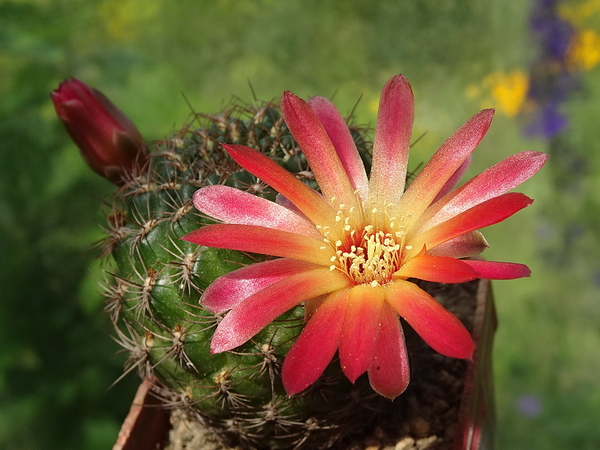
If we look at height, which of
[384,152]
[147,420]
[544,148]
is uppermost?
[544,148]

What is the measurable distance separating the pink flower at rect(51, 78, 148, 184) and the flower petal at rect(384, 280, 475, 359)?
454 millimetres

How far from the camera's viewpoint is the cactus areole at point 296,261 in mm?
597

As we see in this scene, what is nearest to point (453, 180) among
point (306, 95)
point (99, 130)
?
point (99, 130)

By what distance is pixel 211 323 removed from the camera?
0.75 m

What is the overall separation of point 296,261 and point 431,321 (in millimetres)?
160

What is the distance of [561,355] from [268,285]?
1675 mm

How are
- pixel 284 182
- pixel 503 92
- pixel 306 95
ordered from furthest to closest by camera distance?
1. pixel 503 92
2. pixel 306 95
3. pixel 284 182

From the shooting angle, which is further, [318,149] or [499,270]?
[318,149]

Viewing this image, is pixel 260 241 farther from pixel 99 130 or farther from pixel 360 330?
pixel 99 130

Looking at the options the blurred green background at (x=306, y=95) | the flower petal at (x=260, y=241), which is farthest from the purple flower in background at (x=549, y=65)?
the flower petal at (x=260, y=241)

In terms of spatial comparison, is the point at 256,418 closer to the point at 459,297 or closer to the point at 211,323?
the point at 211,323

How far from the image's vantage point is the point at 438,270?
1.95ft

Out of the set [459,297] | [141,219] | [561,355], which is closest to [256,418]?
[141,219]

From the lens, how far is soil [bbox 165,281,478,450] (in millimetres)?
905
